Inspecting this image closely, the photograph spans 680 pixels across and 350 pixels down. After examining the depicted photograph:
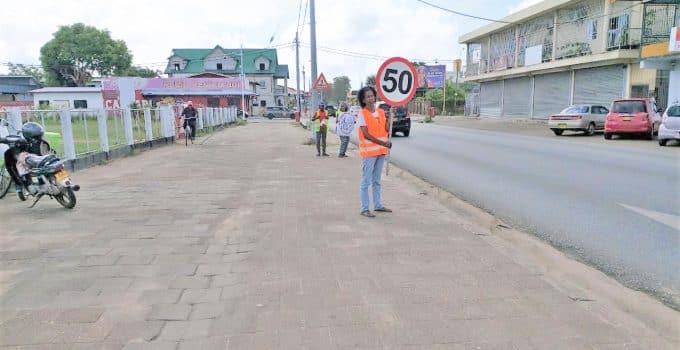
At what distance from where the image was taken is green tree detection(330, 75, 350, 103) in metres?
134

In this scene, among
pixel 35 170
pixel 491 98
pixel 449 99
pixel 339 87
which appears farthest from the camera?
pixel 339 87

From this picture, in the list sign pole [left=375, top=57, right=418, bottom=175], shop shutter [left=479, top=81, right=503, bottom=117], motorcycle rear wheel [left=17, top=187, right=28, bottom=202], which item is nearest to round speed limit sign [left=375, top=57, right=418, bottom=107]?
sign pole [left=375, top=57, right=418, bottom=175]

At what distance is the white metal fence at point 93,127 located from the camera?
34.2 feet

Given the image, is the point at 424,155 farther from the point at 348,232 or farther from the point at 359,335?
the point at 359,335

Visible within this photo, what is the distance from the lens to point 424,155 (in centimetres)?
1561

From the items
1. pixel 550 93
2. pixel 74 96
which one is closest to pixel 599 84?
pixel 550 93

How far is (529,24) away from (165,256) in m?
38.3

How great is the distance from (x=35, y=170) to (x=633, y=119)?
20708mm

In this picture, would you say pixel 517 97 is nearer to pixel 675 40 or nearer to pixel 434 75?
pixel 675 40

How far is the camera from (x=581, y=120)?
76.8 ft

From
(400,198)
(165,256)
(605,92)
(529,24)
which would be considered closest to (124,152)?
(400,198)

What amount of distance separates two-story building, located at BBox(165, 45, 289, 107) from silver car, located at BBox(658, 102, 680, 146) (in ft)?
205

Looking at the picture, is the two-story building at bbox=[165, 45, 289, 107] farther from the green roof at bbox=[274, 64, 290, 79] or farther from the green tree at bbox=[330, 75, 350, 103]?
the green tree at bbox=[330, 75, 350, 103]

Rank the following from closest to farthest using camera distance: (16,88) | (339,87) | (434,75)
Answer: (16,88) < (434,75) < (339,87)
